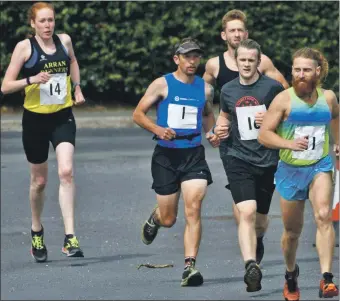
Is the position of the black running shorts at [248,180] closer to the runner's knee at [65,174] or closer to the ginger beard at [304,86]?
the ginger beard at [304,86]

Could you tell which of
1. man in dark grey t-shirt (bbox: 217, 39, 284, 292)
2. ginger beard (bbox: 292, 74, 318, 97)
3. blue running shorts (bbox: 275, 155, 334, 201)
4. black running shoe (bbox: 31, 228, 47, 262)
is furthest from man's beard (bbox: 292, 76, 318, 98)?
black running shoe (bbox: 31, 228, 47, 262)

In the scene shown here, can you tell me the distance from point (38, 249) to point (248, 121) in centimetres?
217

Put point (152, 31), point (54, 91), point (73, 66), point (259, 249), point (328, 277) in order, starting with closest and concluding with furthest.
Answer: point (328, 277) → point (259, 249) → point (54, 91) → point (73, 66) → point (152, 31)

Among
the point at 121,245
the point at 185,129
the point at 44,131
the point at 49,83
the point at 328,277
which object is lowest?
the point at 121,245

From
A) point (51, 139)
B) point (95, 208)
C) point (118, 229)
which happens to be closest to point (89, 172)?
point (95, 208)

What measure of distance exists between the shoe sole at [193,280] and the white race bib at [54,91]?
206cm

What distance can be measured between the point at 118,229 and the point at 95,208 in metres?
1.24

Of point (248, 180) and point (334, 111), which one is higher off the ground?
point (334, 111)

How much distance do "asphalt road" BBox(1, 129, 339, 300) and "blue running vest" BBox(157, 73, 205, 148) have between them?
1.03m

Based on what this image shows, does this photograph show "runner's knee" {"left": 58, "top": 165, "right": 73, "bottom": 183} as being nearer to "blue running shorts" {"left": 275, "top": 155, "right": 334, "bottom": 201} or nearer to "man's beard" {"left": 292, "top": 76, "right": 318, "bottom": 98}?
"blue running shorts" {"left": 275, "top": 155, "right": 334, "bottom": 201}

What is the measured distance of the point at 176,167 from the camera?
35.7 feet

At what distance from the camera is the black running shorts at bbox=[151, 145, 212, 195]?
10789 millimetres

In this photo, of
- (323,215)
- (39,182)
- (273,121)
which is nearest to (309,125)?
(273,121)

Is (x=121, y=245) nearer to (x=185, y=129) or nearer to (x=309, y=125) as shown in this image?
(x=185, y=129)
